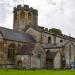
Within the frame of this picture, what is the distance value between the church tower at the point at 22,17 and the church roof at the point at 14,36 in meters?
8.53

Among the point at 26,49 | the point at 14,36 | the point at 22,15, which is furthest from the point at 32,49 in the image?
the point at 22,15

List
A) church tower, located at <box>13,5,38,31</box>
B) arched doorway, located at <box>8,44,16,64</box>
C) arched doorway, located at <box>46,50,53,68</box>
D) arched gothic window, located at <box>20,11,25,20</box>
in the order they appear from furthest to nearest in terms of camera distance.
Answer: arched gothic window, located at <box>20,11,25,20</box> < church tower, located at <box>13,5,38,31</box> < arched doorway, located at <box>46,50,53,68</box> < arched doorway, located at <box>8,44,16,64</box>

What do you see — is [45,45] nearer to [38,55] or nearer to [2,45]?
[38,55]

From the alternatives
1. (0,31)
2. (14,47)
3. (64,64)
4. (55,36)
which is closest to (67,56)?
(64,64)

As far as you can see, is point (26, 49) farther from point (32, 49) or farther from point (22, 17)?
point (22, 17)

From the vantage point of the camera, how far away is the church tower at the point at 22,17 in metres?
78.8

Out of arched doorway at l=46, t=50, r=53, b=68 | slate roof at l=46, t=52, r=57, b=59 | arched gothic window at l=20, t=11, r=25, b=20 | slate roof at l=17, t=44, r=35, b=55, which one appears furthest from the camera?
arched gothic window at l=20, t=11, r=25, b=20

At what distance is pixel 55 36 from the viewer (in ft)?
247

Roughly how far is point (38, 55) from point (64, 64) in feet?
30.5

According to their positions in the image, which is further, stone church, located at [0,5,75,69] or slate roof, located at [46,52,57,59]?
slate roof, located at [46,52,57,59]

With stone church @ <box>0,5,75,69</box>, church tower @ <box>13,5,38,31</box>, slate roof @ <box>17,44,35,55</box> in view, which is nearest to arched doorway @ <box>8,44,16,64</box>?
stone church @ <box>0,5,75,69</box>

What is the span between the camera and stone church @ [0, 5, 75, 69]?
57.7 meters

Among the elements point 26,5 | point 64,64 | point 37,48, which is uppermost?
point 26,5

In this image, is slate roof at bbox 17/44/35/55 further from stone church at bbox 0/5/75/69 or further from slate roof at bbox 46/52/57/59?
slate roof at bbox 46/52/57/59
